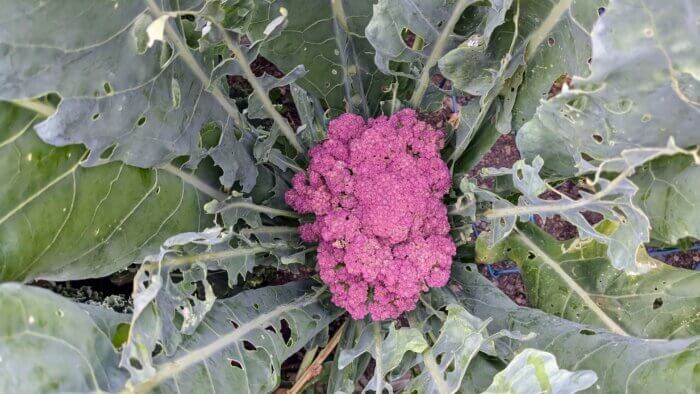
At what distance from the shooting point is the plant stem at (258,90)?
1027 millimetres

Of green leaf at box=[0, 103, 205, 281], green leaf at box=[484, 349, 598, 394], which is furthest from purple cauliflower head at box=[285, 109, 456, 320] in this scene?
green leaf at box=[484, 349, 598, 394]

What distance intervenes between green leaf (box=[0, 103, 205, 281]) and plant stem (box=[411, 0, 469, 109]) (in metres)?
0.48

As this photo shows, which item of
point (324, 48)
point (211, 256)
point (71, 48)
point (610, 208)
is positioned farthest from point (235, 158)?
point (610, 208)

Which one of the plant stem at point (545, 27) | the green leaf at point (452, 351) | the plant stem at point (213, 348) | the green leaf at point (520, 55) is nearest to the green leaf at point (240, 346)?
the plant stem at point (213, 348)

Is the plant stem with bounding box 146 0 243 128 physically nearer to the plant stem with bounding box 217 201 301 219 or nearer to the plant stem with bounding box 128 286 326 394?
the plant stem with bounding box 217 201 301 219

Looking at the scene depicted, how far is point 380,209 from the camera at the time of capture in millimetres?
1192

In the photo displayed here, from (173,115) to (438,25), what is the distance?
462mm

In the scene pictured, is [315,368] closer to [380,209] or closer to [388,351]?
[388,351]

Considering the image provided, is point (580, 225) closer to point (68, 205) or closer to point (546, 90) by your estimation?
point (546, 90)

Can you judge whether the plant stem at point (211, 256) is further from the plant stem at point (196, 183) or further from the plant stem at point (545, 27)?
the plant stem at point (545, 27)

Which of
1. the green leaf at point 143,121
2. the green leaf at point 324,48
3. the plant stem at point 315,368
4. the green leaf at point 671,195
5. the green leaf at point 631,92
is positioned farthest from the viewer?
the plant stem at point 315,368

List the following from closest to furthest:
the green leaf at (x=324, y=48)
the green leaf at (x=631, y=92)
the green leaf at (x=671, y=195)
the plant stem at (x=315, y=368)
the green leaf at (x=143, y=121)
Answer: the green leaf at (x=631, y=92) < the green leaf at (x=143, y=121) < the green leaf at (x=671, y=195) < the green leaf at (x=324, y=48) < the plant stem at (x=315, y=368)

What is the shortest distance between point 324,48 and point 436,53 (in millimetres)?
237

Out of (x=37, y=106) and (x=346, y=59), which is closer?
(x=37, y=106)
